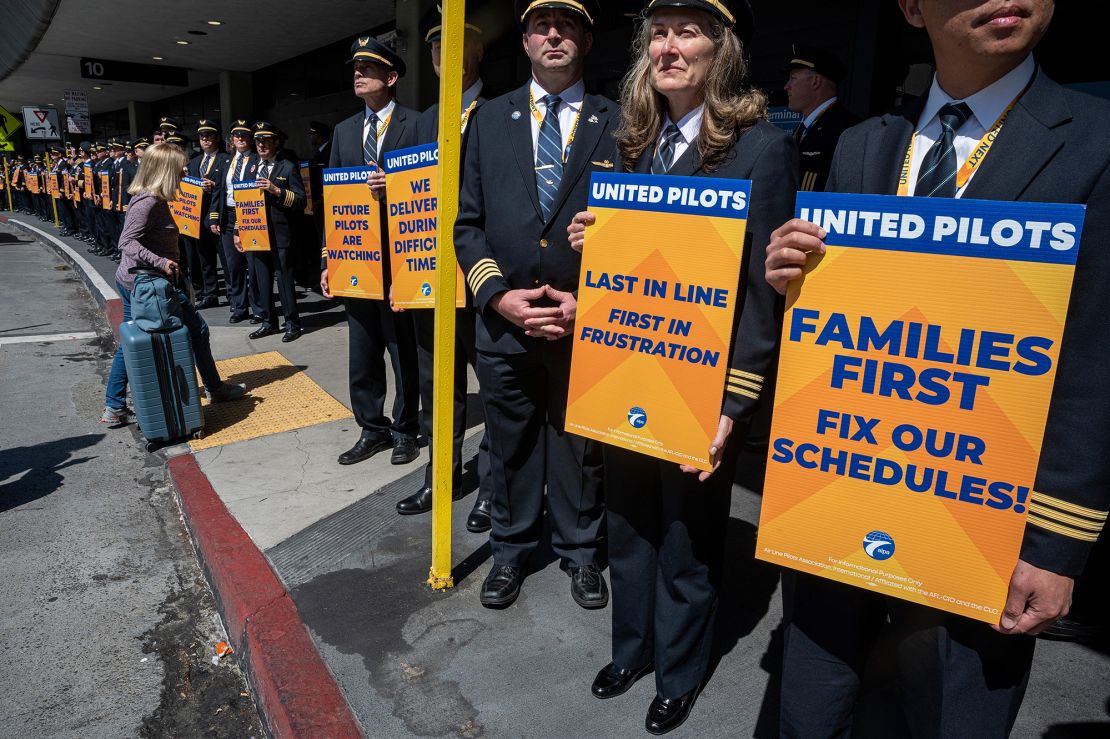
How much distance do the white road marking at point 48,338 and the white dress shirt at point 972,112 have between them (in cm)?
990

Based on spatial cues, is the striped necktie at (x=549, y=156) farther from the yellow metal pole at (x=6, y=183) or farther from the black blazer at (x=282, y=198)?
the yellow metal pole at (x=6, y=183)

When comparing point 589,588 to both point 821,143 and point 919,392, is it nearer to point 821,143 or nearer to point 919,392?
point 919,392

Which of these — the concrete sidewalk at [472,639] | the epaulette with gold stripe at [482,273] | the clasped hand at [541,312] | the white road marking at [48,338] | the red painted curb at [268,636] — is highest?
the epaulette with gold stripe at [482,273]

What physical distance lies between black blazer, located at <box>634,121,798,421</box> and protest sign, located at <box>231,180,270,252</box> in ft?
22.2

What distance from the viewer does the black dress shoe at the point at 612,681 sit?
2.51 m

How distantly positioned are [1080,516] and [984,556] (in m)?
0.19

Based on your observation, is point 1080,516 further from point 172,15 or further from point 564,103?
point 172,15

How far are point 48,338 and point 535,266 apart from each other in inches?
344

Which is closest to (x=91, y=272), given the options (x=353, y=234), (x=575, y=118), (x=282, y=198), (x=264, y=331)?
(x=264, y=331)

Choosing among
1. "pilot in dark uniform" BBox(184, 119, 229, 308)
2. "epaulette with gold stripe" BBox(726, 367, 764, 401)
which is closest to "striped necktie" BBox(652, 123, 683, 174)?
"epaulette with gold stripe" BBox(726, 367, 764, 401)

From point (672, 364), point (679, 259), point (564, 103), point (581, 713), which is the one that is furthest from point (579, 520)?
point (564, 103)

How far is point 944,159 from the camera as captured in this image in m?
1.53

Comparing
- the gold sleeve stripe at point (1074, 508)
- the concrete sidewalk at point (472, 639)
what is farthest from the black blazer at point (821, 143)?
the gold sleeve stripe at point (1074, 508)

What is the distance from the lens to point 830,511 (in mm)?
1625
